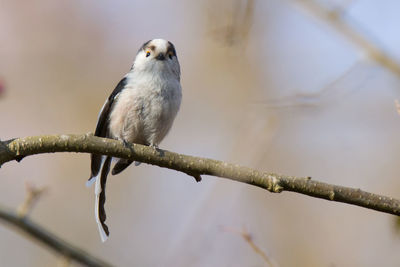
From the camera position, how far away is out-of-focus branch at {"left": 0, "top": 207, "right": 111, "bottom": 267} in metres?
3.93

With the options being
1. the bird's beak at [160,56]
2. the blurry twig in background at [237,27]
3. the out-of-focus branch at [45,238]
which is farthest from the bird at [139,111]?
the blurry twig in background at [237,27]

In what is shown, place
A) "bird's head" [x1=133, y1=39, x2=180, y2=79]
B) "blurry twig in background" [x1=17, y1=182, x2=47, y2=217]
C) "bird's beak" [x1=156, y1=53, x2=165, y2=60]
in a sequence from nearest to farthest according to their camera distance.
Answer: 1. "blurry twig in background" [x1=17, y1=182, x2=47, y2=217]
2. "bird's head" [x1=133, y1=39, x2=180, y2=79]
3. "bird's beak" [x1=156, y1=53, x2=165, y2=60]

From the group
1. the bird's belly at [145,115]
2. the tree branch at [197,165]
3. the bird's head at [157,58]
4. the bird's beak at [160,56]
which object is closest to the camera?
the tree branch at [197,165]

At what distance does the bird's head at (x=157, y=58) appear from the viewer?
15.2 ft

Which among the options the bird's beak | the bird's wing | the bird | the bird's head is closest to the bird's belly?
the bird

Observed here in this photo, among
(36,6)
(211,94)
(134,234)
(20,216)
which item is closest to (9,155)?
(20,216)

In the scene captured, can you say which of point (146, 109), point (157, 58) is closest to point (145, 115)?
point (146, 109)

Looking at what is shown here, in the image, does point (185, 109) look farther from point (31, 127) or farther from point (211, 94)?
point (31, 127)

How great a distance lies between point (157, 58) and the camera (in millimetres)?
4758

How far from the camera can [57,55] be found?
8.78 metres

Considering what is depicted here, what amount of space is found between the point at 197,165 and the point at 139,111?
1.29 m

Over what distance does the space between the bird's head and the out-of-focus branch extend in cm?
161

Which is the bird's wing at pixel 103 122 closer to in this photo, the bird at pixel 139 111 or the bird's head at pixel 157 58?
the bird at pixel 139 111

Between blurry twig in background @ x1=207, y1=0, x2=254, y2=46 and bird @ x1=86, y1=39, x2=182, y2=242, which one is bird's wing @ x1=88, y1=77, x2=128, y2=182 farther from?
blurry twig in background @ x1=207, y1=0, x2=254, y2=46
